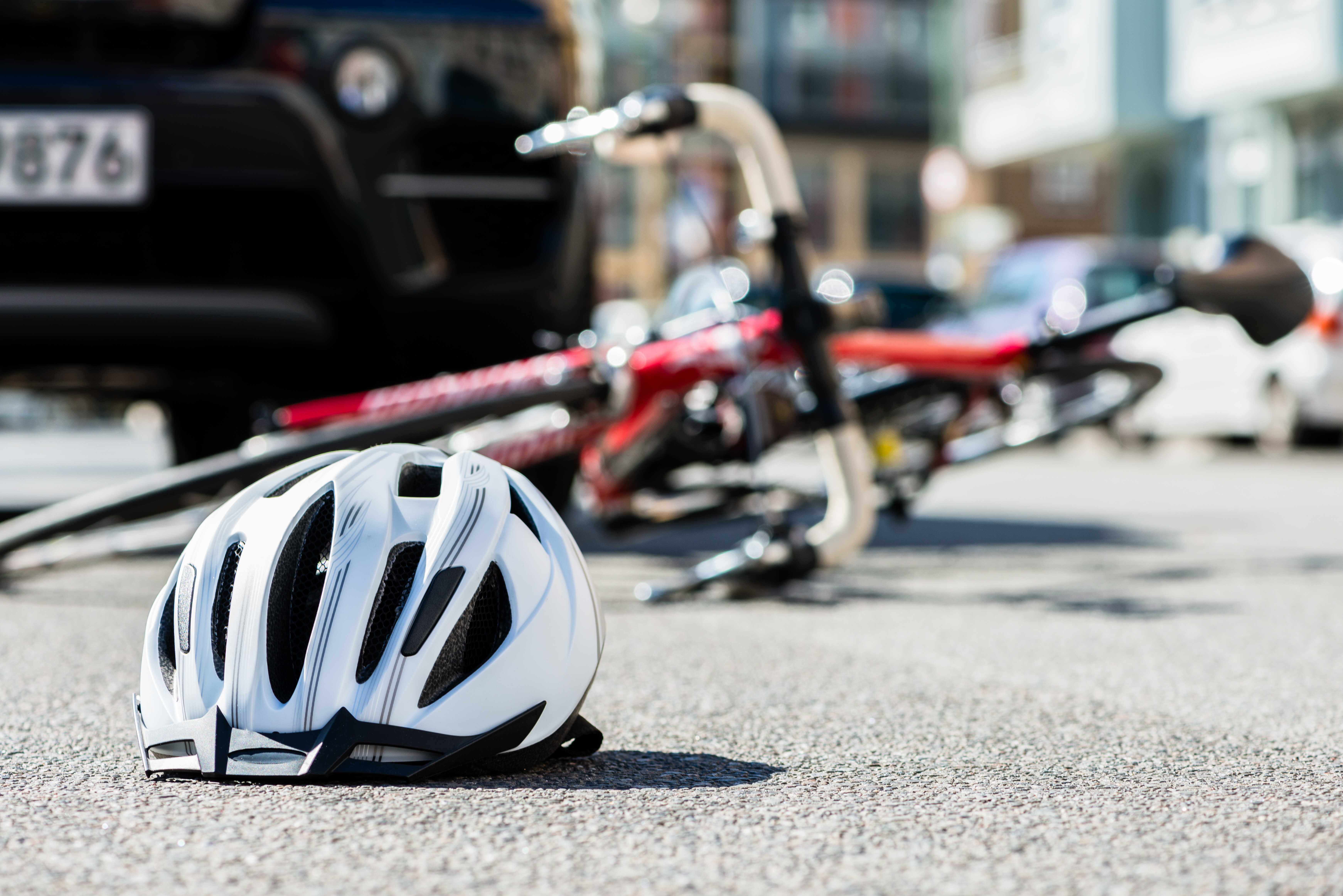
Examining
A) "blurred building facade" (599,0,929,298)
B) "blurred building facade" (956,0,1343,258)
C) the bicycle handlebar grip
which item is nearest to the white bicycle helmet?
the bicycle handlebar grip

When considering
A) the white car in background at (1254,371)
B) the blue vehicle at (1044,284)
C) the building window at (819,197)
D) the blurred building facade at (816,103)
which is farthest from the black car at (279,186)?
the building window at (819,197)

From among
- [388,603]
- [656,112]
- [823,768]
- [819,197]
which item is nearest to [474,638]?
[388,603]

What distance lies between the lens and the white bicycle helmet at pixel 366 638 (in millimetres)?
2564

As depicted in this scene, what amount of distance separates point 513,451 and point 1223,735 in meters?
2.29

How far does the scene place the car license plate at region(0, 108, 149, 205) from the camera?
479 cm

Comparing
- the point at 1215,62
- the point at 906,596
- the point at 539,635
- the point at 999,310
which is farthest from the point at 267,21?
the point at 1215,62

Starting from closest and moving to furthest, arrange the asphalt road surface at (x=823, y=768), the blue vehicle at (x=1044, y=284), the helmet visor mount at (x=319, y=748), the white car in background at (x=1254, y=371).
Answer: the asphalt road surface at (x=823, y=768), the helmet visor mount at (x=319, y=748), the white car in background at (x=1254, y=371), the blue vehicle at (x=1044, y=284)

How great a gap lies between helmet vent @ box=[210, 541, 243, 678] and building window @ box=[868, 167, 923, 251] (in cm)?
4773

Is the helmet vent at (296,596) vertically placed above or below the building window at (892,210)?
above

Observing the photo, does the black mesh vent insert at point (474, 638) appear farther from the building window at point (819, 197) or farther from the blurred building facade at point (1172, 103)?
the building window at point (819, 197)

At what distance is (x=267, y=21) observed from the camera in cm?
504

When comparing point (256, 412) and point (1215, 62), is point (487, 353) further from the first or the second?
point (1215, 62)

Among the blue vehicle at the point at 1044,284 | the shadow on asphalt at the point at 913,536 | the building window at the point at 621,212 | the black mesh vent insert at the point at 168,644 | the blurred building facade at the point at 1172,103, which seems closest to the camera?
the black mesh vent insert at the point at 168,644

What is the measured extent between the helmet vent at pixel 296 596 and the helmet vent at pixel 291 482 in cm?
10
